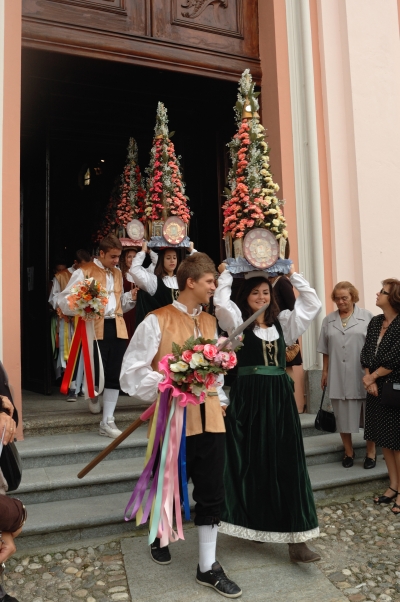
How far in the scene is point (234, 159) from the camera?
5445 mm

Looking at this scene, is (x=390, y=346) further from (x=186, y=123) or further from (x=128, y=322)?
(x=186, y=123)

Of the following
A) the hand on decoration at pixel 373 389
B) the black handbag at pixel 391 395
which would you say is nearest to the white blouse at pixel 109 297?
the hand on decoration at pixel 373 389

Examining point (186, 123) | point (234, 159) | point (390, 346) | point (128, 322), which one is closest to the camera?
point (390, 346)

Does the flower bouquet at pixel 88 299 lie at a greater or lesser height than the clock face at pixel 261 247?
lesser

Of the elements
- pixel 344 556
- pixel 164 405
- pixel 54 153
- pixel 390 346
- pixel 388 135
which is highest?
pixel 54 153

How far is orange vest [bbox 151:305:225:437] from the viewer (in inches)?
126

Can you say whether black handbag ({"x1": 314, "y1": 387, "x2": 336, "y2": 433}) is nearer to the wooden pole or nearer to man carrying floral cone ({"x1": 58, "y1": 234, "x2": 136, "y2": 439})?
man carrying floral cone ({"x1": 58, "y1": 234, "x2": 136, "y2": 439})

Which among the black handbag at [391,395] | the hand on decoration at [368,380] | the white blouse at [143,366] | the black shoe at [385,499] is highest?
the white blouse at [143,366]

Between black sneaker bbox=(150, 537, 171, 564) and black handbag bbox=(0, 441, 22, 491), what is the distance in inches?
44.5

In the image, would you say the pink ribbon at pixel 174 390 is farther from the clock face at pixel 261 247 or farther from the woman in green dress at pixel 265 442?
the clock face at pixel 261 247

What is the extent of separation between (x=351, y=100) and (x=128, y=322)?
14.3ft

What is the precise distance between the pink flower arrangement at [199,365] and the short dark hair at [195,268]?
21.7 inches

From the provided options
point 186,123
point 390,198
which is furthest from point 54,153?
point 390,198

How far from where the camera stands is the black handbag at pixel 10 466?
9.35ft
